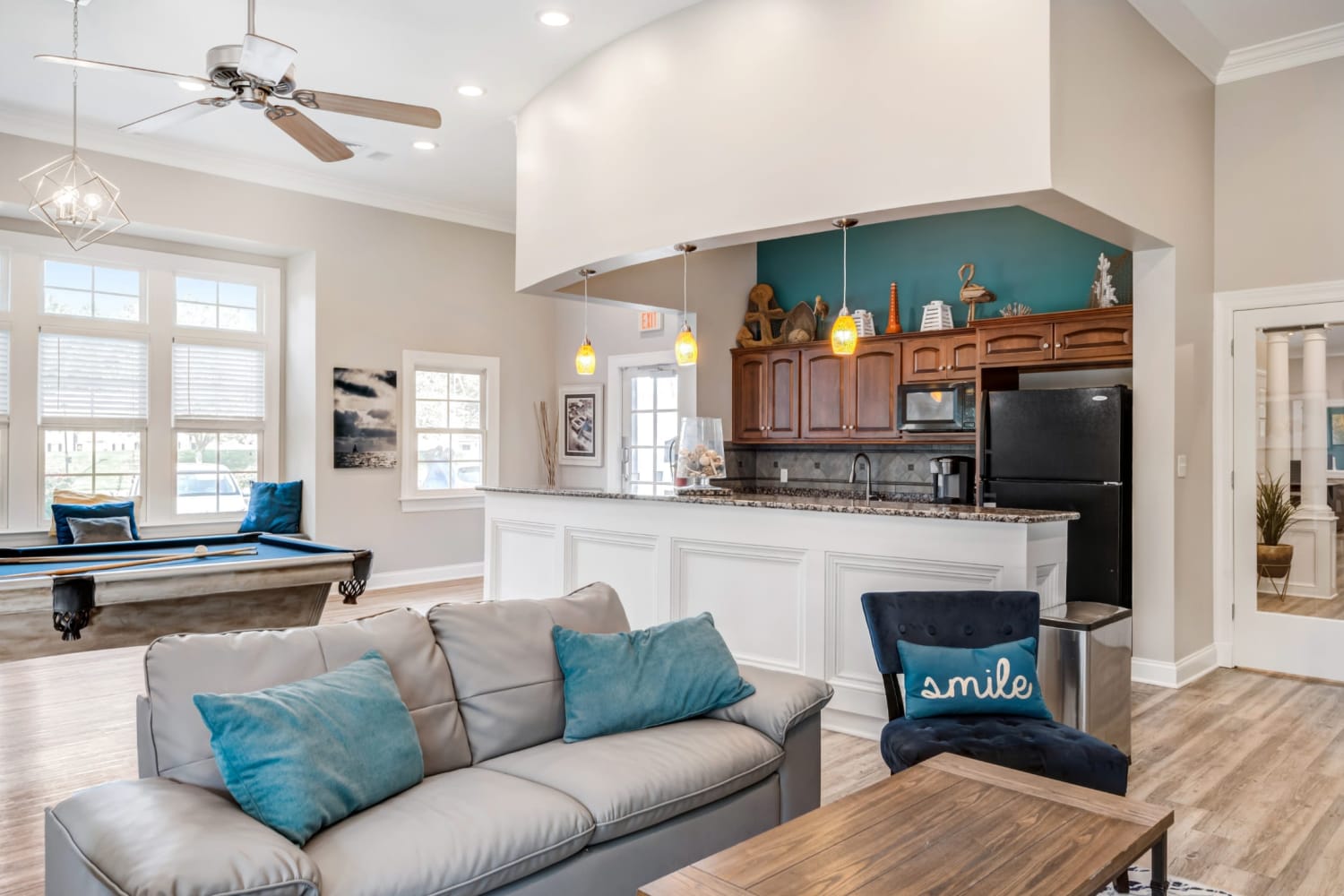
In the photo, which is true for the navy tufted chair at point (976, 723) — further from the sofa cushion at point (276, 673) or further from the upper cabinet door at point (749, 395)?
the upper cabinet door at point (749, 395)

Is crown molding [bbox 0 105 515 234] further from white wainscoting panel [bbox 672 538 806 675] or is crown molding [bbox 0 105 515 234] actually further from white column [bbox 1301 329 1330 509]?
white column [bbox 1301 329 1330 509]

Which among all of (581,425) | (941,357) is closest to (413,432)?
(581,425)

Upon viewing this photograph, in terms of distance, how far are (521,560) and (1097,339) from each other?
3.74 metres

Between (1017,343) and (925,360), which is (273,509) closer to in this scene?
(925,360)

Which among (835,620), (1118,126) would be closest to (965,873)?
(835,620)

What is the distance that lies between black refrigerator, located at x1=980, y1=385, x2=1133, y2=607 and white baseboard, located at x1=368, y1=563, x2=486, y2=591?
4.71 m

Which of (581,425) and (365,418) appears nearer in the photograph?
(365,418)

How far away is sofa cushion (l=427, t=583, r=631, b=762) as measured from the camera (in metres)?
2.37

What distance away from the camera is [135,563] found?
3.58m

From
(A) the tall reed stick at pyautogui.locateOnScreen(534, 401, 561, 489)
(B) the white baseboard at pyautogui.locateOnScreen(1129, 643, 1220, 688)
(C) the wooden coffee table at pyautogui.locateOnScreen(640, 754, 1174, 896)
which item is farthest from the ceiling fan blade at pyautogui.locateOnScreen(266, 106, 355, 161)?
(B) the white baseboard at pyautogui.locateOnScreen(1129, 643, 1220, 688)

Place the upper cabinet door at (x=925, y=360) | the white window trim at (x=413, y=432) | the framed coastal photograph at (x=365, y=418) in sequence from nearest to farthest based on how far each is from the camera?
the upper cabinet door at (x=925, y=360) → the framed coastal photograph at (x=365, y=418) → the white window trim at (x=413, y=432)

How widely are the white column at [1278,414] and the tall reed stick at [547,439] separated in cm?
581

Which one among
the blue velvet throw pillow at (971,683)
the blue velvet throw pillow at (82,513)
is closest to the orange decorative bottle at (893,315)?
the blue velvet throw pillow at (971,683)

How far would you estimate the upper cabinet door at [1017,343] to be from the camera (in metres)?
5.43
